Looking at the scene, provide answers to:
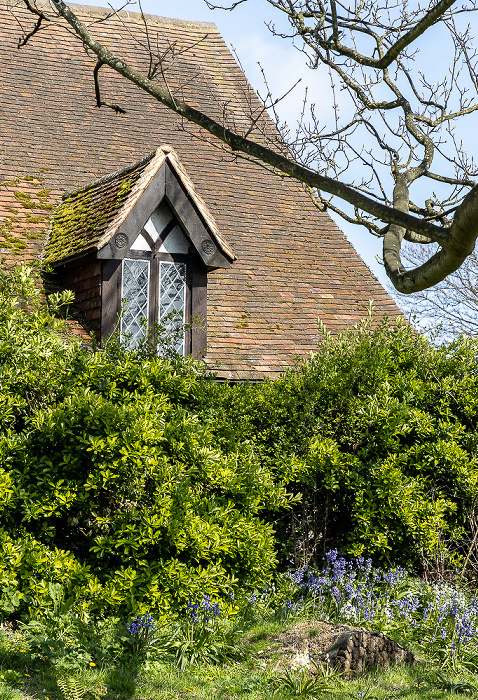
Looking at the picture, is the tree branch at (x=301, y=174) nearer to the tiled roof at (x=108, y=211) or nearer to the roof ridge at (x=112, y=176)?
the tiled roof at (x=108, y=211)

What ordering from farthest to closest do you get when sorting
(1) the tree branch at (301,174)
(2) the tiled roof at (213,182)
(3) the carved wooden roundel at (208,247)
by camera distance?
1. (2) the tiled roof at (213,182)
2. (3) the carved wooden roundel at (208,247)
3. (1) the tree branch at (301,174)

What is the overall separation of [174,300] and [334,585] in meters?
4.56

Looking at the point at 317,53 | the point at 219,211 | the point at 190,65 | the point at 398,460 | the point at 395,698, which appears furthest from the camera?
the point at 190,65

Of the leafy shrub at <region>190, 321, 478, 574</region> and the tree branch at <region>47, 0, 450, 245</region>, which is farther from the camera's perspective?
the leafy shrub at <region>190, 321, 478, 574</region>

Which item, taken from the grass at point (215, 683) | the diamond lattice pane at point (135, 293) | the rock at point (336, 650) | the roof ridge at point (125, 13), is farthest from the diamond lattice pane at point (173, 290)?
the roof ridge at point (125, 13)

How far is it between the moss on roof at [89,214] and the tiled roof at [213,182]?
46 cm

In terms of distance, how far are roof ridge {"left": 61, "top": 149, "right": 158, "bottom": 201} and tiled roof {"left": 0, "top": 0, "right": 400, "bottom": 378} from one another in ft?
0.66

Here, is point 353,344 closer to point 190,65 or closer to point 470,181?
point 470,181

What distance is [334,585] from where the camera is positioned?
7387mm

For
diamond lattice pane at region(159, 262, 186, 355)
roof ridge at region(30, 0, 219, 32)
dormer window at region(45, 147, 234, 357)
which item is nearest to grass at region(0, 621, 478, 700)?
dormer window at region(45, 147, 234, 357)

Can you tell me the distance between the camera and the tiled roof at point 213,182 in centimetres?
1142

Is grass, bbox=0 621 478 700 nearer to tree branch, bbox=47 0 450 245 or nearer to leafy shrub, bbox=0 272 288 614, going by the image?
leafy shrub, bbox=0 272 288 614

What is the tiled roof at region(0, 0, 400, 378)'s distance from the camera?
11422 mm

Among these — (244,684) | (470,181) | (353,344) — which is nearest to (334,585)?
(244,684)
